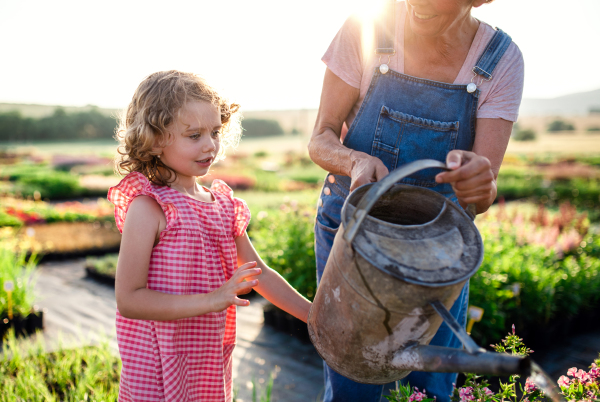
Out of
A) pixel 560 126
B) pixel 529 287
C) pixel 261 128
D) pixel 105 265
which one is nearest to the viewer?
pixel 529 287

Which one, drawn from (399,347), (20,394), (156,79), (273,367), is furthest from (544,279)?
(20,394)

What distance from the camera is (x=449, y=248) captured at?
0.97 metres

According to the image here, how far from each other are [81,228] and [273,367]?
19.4 feet

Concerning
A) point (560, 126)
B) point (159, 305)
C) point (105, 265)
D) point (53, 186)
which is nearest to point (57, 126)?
point (53, 186)

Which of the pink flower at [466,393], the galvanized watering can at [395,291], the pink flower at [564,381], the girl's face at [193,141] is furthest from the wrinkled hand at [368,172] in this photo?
the pink flower at [564,381]

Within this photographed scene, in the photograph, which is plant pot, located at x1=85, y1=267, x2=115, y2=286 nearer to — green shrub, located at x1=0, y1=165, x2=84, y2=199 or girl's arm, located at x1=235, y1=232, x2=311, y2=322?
girl's arm, located at x1=235, y1=232, x2=311, y2=322

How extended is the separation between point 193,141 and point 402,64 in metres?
0.76

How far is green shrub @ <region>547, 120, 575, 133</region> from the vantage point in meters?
42.8

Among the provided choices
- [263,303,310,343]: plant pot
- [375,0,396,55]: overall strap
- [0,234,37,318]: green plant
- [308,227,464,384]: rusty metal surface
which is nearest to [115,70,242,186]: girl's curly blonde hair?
[375,0,396,55]: overall strap

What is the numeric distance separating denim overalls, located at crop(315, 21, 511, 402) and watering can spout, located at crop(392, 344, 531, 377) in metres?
0.59

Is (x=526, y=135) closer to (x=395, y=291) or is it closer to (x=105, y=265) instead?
(x=105, y=265)

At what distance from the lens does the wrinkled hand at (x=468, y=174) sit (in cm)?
106

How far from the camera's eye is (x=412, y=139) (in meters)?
1.46

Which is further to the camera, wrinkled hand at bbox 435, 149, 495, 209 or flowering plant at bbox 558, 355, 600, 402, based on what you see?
flowering plant at bbox 558, 355, 600, 402
